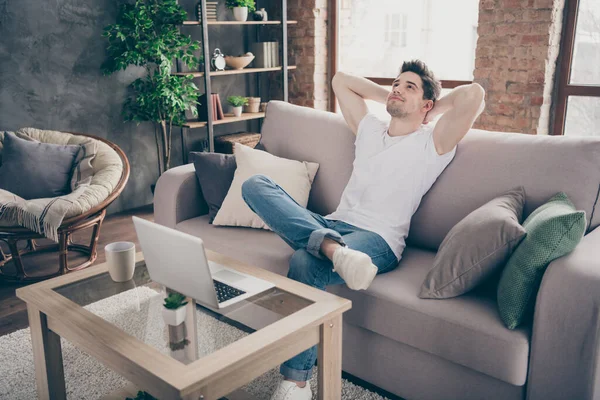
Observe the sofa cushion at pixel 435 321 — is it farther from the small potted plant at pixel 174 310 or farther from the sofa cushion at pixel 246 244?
the small potted plant at pixel 174 310

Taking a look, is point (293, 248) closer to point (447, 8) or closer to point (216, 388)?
point (216, 388)

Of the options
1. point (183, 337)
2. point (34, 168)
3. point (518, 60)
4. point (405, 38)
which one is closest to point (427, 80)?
point (183, 337)

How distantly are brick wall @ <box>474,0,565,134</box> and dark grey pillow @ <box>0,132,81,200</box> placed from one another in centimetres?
266

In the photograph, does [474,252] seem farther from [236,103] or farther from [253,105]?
[253,105]

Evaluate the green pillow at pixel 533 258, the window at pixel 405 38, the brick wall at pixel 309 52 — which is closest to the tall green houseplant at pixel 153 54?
the brick wall at pixel 309 52

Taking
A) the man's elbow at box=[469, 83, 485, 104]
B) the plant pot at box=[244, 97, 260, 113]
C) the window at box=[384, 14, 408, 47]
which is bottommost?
the plant pot at box=[244, 97, 260, 113]

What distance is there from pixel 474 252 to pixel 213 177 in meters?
1.29

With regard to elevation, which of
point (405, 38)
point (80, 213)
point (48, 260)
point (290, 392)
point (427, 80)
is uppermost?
point (405, 38)

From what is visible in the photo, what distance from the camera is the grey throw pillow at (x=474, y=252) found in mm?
1681

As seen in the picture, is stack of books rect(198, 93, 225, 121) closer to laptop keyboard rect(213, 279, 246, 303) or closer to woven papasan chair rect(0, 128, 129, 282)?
woven papasan chair rect(0, 128, 129, 282)

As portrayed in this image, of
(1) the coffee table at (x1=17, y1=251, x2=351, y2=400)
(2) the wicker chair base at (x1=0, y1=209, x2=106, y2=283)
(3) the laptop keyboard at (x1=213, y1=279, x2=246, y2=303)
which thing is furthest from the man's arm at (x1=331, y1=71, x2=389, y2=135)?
(2) the wicker chair base at (x1=0, y1=209, x2=106, y2=283)

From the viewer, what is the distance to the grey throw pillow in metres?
1.68

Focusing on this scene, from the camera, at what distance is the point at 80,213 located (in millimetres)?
2908

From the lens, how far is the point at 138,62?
388 centimetres
